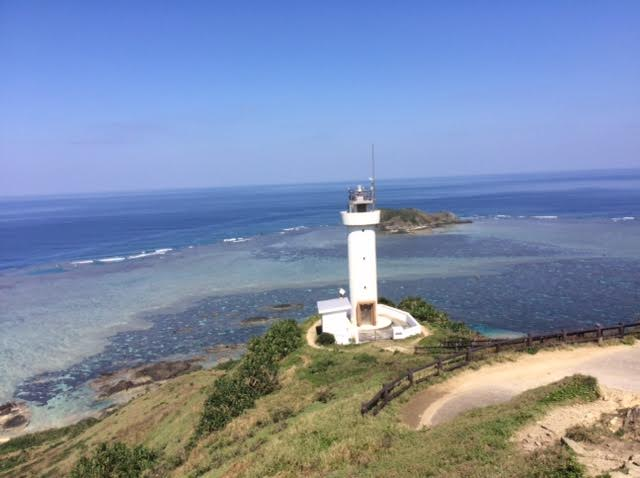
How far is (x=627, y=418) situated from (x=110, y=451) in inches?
663

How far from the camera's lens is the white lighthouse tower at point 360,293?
2667 centimetres

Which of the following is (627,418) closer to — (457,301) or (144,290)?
(457,301)

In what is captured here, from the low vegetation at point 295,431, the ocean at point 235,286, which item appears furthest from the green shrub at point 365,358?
the ocean at point 235,286

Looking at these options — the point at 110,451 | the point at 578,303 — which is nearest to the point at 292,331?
the point at 110,451

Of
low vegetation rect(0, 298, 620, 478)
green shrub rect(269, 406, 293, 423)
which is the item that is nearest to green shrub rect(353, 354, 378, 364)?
low vegetation rect(0, 298, 620, 478)

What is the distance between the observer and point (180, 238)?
9994 centimetres

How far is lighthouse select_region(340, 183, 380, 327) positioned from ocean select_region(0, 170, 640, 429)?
14418 millimetres

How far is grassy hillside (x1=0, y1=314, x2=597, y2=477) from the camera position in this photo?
1007 cm

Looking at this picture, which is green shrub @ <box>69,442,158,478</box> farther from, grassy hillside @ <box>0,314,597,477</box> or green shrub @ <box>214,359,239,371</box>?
green shrub @ <box>214,359,239,371</box>

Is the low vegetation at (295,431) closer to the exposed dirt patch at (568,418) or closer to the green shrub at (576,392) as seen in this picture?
the green shrub at (576,392)

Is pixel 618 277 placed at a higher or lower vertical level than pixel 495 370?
lower

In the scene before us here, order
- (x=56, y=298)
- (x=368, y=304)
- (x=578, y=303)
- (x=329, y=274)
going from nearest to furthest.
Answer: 1. (x=368, y=304)
2. (x=578, y=303)
3. (x=56, y=298)
4. (x=329, y=274)

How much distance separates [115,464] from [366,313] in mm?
→ 16084

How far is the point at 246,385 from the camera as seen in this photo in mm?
20297
